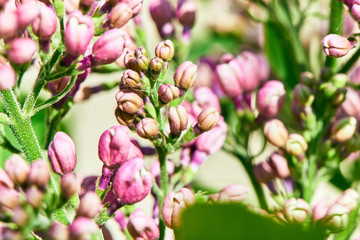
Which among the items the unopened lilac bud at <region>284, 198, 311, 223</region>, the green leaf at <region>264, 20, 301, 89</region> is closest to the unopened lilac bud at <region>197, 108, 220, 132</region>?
the unopened lilac bud at <region>284, 198, 311, 223</region>

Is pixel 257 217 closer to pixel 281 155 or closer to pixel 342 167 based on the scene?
pixel 281 155

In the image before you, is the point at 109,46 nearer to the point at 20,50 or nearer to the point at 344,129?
the point at 20,50

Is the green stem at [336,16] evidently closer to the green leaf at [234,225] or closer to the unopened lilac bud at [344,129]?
the unopened lilac bud at [344,129]

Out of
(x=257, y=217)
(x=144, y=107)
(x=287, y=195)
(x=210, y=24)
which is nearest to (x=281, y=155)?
(x=287, y=195)

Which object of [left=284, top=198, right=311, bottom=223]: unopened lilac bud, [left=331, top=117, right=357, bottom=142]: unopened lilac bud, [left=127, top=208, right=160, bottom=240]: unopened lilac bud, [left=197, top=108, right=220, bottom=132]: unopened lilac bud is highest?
[left=197, top=108, right=220, bottom=132]: unopened lilac bud

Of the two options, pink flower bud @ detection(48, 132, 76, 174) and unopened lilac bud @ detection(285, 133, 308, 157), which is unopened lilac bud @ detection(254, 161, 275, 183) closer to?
unopened lilac bud @ detection(285, 133, 308, 157)

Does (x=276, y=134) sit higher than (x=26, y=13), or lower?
lower

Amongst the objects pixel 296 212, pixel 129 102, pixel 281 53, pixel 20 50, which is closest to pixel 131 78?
pixel 129 102
